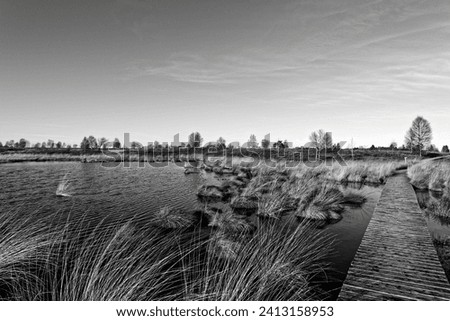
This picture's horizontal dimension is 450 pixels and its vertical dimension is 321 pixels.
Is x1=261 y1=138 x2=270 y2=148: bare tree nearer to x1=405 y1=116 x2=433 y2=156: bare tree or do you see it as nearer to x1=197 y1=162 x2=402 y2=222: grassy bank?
x1=405 y1=116 x2=433 y2=156: bare tree

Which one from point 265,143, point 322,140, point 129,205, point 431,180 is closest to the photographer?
point 129,205

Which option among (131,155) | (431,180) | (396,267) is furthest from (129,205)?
(131,155)

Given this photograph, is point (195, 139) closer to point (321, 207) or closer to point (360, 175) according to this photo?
point (360, 175)

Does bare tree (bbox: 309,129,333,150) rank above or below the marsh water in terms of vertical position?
above

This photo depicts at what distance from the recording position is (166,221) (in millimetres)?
8695

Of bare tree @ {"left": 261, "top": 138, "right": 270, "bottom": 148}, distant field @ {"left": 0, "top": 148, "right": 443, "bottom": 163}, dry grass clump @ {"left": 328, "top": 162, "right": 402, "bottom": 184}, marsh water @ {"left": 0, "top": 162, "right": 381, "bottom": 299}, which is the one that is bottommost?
marsh water @ {"left": 0, "top": 162, "right": 381, "bottom": 299}

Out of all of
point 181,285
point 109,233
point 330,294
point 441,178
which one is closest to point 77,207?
point 109,233

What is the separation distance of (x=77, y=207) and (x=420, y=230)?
12.5 metres

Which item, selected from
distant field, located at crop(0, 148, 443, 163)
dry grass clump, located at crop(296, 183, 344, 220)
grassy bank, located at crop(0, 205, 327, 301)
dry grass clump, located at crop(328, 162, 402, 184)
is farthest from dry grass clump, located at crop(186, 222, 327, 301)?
distant field, located at crop(0, 148, 443, 163)

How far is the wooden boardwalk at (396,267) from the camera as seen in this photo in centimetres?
412

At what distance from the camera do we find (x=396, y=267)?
197 inches

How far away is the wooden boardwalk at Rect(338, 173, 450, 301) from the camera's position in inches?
162

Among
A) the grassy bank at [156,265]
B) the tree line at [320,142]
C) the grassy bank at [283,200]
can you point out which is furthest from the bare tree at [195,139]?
the grassy bank at [156,265]

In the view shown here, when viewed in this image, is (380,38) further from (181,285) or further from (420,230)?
(181,285)
